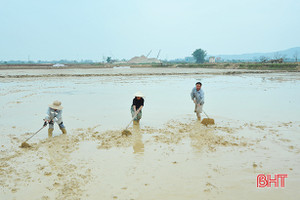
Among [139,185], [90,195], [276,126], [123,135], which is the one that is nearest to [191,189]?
[139,185]

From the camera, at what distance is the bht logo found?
148 inches

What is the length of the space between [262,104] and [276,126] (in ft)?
12.7

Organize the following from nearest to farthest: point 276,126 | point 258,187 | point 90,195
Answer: point 90,195, point 258,187, point 276,126

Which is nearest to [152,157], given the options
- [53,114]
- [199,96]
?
[53,114]

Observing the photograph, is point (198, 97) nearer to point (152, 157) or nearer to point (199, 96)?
point (199, 96)

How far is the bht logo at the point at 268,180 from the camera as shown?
376cm

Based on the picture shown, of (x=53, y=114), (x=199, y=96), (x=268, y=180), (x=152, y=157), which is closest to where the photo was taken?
(x=268, y=180)

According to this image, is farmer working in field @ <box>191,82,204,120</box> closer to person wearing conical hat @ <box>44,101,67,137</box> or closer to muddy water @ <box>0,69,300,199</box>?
muddy water @ <box>0,69,300,199</box>

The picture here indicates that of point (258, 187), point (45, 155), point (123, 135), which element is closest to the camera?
point (258, 187)

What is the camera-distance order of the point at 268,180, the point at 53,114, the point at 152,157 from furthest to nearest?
the point at 53,114
the point at 152,157
the point at 268,180

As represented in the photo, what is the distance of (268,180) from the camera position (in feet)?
12.7

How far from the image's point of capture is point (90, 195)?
3420 millimetres

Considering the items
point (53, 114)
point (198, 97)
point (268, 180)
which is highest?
point (198, 97)

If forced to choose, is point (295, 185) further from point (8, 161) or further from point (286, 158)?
point (8, 161)
